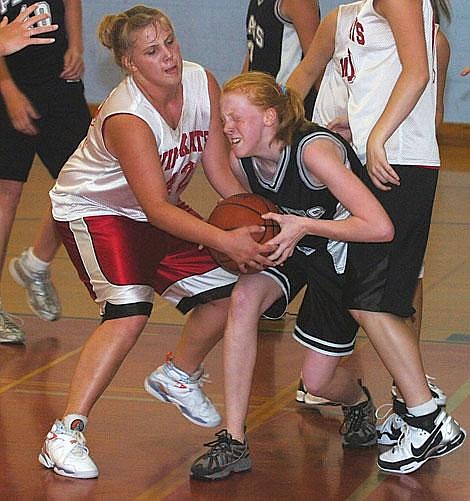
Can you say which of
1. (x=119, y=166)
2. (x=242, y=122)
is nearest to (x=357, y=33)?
(x=242, y=122)

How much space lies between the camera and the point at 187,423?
390 centimetres

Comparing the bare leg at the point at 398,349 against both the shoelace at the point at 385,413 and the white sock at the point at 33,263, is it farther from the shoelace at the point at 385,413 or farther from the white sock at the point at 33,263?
the white sock at the point at 33,263

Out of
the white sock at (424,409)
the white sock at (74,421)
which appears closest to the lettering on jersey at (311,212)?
the white sock at (424,409)

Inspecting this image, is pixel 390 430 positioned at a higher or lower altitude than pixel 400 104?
lower

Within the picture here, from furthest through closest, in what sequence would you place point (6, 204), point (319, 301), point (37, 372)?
point (6, 204), point (37, 372), point (319, 301)

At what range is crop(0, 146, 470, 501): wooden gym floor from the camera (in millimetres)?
3316

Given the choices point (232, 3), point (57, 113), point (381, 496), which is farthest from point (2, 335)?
point (232, 3)

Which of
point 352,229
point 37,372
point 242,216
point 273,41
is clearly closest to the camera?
point 352,229

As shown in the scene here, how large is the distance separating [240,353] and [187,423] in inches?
21.7

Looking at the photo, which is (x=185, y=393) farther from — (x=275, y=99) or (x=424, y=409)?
(x=275, y=99)

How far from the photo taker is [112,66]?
10.9m

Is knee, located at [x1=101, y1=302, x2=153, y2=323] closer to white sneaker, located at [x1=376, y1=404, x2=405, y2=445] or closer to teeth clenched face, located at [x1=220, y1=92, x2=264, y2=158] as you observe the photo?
teeth clenched face, located at [x1=220, y1=92, x2=264, y2=158]

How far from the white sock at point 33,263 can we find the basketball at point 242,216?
152 centimetres

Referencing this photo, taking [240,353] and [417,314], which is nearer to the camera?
[240,353]
